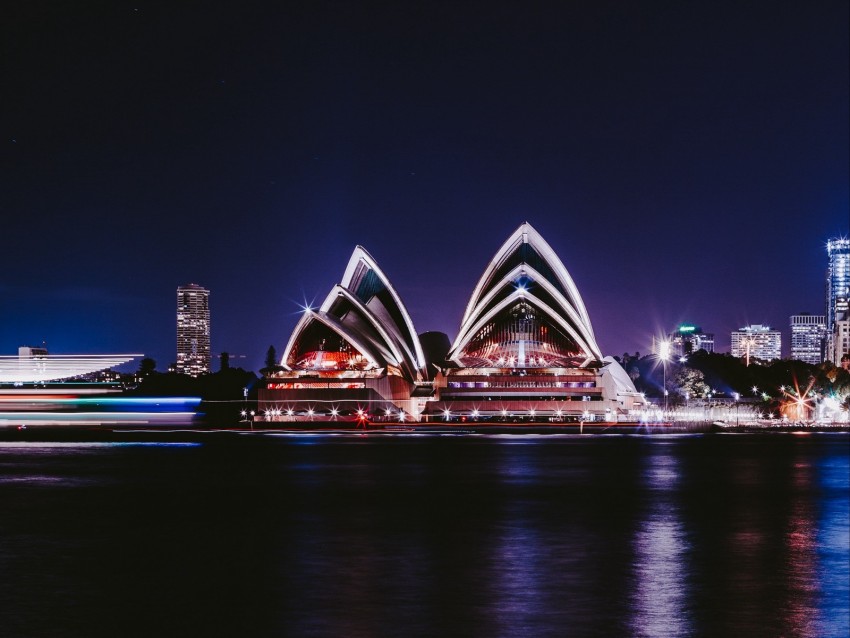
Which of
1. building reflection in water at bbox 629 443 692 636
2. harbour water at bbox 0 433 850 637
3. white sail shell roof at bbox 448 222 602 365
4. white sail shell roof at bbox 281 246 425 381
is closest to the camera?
building reflection in water at bbox 629 443 692 636

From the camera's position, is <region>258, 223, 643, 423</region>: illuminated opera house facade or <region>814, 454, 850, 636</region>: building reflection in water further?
<region>258, 223, 643, 423</region>: illuminated opera house facade

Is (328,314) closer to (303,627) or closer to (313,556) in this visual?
(313,556)

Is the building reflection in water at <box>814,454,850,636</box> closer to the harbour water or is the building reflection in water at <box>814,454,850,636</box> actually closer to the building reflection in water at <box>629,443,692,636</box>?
the harbour water

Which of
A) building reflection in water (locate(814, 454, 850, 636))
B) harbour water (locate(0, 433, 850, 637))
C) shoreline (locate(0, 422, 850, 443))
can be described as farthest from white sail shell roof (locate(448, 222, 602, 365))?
building reflection in water (locate(814, 454, 850, 636))


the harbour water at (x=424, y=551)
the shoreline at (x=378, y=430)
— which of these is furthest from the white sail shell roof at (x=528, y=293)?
the harbour water at (x=424, y=551)

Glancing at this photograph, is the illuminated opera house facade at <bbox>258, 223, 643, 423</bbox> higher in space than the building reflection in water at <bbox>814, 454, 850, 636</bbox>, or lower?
higher

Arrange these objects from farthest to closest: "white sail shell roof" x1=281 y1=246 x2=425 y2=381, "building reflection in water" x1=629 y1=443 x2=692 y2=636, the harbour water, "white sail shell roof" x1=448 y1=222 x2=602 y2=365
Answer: "white sail shell roof" x1=448 y1=222 x2=602 y2=365
"white sail shell roof" x1=281 y1=246 x2=425 y2=381
the harbour water
"building reflection in water" x1=629 y1=443 x2=692 y2=636

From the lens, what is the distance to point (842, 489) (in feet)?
99.8

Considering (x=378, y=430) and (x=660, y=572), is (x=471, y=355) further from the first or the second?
(x=660, y=572)

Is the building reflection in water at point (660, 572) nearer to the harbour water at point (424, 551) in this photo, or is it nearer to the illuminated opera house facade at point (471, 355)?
the harbour water at point (424, 551)

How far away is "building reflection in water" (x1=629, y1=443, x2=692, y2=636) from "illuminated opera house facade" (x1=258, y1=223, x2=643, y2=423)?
192ft

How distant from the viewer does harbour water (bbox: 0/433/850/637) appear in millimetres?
12141

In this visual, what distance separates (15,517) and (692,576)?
616 inches

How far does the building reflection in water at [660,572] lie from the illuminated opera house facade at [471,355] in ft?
192
